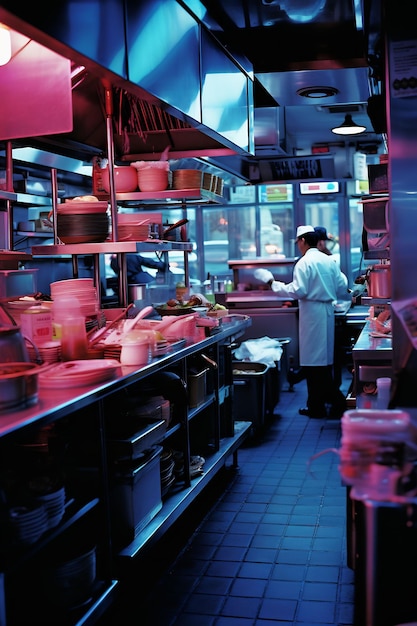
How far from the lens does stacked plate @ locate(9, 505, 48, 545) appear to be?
246 cm

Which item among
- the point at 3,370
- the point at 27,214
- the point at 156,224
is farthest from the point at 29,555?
the point at 27,214

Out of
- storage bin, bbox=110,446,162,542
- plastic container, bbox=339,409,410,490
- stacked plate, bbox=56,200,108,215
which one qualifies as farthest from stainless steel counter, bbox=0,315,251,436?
plastic container, bbox=339,409,410,490

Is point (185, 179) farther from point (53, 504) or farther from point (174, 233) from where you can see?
point (53, 504)

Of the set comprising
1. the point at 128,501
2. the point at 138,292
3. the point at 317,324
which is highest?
the point at 138,292

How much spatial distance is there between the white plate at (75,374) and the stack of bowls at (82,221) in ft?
3.90

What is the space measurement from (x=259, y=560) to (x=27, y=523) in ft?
5.68

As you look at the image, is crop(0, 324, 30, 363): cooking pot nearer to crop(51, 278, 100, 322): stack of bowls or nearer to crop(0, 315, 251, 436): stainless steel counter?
crop(0, 315, 251, 436): stainless steel counter

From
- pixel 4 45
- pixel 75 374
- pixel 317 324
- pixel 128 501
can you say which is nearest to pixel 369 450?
pixel 75 374

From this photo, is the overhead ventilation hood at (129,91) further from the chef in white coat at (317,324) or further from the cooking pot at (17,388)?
the chef in white coat at (317,324)

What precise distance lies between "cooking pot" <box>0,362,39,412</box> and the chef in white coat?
4.90 m

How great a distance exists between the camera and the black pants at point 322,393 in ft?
23.8

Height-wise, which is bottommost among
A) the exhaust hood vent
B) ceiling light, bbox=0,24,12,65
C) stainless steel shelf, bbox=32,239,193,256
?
stainless steel shelf, bbox=32,239,193,256

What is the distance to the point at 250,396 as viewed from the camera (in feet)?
21.0

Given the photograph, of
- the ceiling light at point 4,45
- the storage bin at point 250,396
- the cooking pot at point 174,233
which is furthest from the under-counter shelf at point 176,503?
the ceiling light at point 4,45
